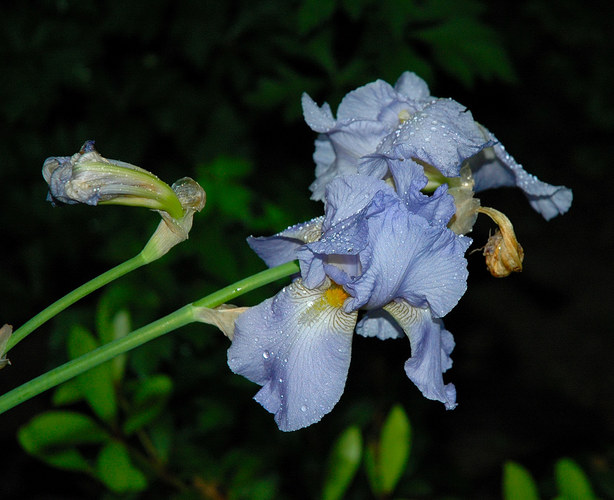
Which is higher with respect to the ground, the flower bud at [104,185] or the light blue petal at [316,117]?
the flower bud at [104,185]

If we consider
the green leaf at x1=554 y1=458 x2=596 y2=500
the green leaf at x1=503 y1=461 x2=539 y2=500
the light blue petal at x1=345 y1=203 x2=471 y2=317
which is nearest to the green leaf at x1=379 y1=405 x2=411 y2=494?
the green leaf at x1=503 y1=461 x2=539 y2=500

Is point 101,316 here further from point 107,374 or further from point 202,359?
point 202,359

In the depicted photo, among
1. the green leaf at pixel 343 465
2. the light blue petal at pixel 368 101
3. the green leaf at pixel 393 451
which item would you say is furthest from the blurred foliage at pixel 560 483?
the light blue petal at pixel 368 101

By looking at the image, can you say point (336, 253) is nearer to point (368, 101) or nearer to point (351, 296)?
point (351, 296)

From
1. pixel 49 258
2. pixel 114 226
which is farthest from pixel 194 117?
pixel 49 258

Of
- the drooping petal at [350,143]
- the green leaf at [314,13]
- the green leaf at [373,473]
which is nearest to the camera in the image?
the drooping petal at [350,143]

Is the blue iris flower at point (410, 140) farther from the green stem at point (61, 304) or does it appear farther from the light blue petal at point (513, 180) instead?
the green stem at point (61, 304)
